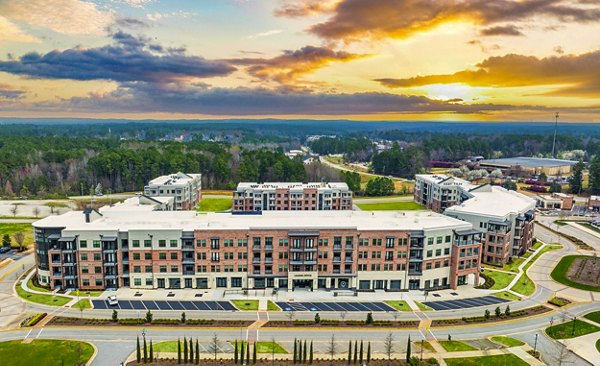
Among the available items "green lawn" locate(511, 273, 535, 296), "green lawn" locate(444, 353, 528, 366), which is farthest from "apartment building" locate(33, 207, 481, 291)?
"green lawn" locate(444, 353, 528, 366)

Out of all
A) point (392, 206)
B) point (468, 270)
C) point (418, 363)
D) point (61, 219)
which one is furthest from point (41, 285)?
point (392, 206)

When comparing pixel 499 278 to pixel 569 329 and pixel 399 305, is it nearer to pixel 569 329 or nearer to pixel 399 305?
pixel 569 329

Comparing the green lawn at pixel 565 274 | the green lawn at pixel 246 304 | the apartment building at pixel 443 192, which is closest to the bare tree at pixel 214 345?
the green lawn at pixel 246 304

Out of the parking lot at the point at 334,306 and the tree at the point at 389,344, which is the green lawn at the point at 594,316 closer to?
the parking lot at the point at 334,306

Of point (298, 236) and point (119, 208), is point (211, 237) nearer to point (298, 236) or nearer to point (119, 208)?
point (298, 236)

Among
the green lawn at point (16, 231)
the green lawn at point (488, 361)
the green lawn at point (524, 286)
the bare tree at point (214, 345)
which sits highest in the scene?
the bare tree at point (214, 345)

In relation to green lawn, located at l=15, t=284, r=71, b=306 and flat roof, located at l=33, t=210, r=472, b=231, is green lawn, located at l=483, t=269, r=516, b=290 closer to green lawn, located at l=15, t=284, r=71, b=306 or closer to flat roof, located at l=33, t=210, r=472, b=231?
flat roof, located at l=33, t=210, r=472, b=231

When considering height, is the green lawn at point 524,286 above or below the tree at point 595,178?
below
